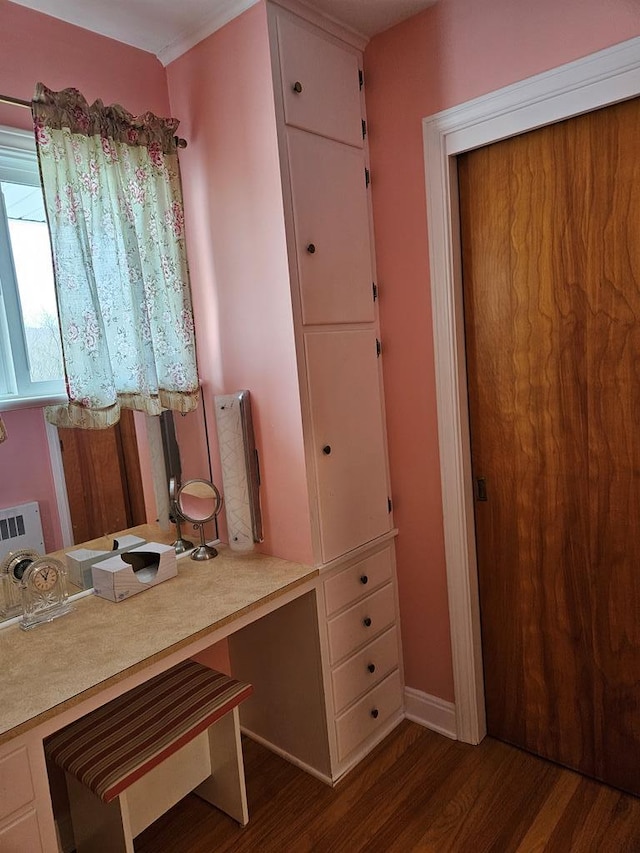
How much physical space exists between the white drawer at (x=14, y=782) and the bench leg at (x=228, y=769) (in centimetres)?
69

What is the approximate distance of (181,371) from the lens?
211 centimetres

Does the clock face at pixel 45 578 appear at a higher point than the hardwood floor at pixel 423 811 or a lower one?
higher

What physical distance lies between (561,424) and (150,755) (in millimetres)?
1513

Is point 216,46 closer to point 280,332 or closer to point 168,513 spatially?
point 280,332

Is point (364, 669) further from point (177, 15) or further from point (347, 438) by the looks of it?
point (177, 15)

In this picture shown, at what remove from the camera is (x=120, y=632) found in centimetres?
163

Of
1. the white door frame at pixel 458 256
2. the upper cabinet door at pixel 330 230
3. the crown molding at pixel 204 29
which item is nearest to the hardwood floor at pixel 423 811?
the white door frame at pixel 458 256

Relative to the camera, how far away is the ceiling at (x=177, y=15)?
182cm

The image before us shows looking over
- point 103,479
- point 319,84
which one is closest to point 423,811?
point 103,479

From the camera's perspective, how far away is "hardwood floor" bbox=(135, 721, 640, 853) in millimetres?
1821

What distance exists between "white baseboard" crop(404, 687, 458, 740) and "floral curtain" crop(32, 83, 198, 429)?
141cm

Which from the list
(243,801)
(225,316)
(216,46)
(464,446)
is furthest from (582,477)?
(216,46)

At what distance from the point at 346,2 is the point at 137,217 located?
92 centimetres

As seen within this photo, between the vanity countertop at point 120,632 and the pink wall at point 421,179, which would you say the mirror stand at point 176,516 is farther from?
the pink wall at point 421,179
